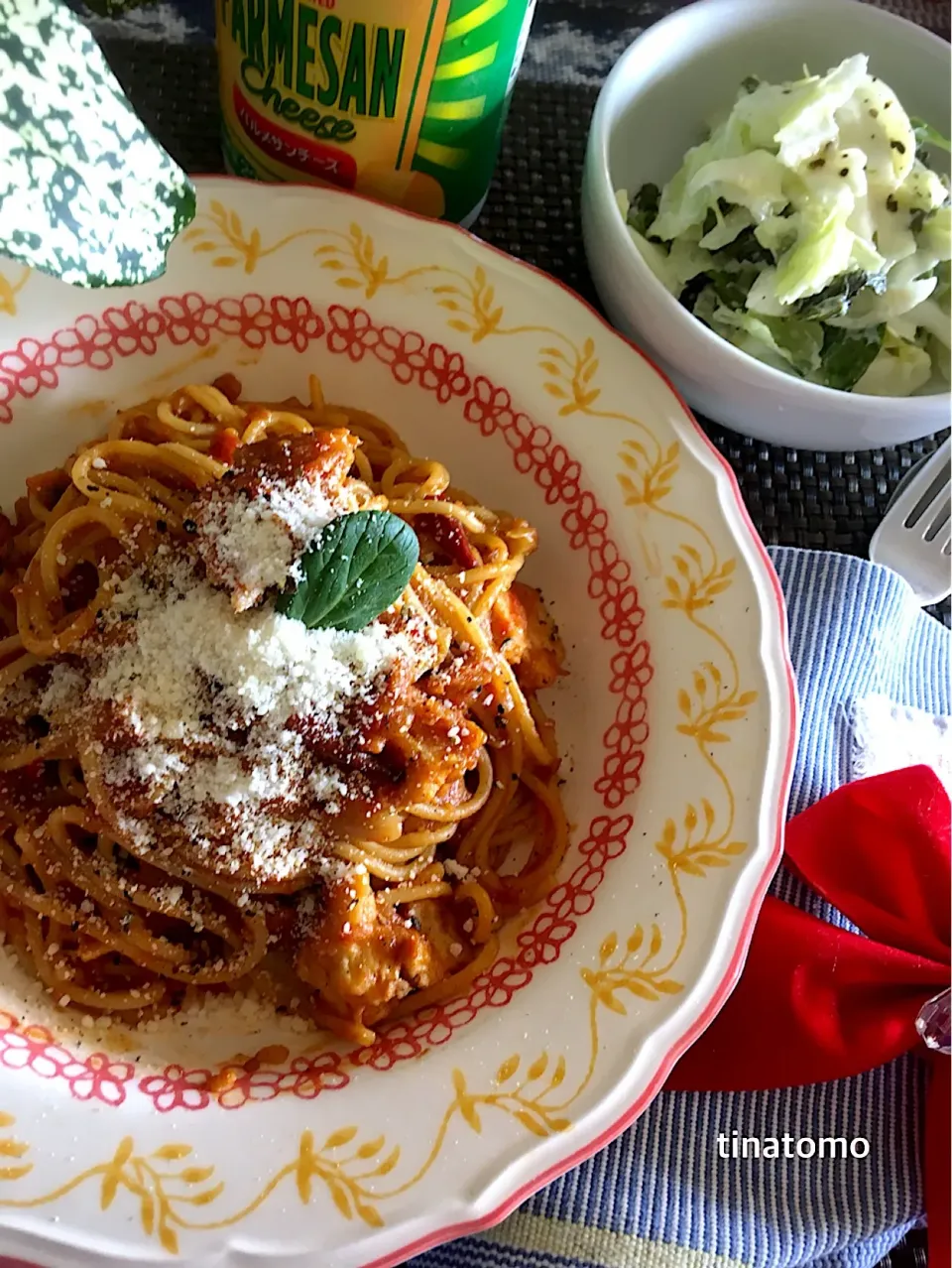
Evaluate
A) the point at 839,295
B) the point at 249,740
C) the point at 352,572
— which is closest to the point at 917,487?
the point at 839,295

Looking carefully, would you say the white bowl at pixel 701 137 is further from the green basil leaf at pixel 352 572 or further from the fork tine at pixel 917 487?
the green basil leaf at pixel 352 572

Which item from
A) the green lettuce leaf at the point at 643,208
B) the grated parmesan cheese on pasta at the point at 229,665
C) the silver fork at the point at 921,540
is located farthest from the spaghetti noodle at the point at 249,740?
the silver fork at the point at 921,540

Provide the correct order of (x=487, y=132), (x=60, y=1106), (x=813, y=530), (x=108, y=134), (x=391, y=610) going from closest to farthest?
1. (x=108, y=134)
2. (x=60, y=1106)
3. (x=391, y=610)
4. (x=487, y=132)
5. (x=813, y=530)

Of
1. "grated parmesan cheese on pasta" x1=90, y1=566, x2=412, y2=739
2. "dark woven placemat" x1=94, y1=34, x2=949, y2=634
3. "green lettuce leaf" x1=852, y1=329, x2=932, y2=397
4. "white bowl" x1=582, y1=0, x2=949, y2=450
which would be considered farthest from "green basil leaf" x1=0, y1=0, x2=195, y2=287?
"green lettuce leaf" x1=852, y1=329, x2=932, y2=397

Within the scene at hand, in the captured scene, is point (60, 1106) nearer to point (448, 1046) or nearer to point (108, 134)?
point (448, 1046)

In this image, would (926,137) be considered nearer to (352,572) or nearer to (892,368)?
(892,368)

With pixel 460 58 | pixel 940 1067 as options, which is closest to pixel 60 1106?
pixel 940 1067
